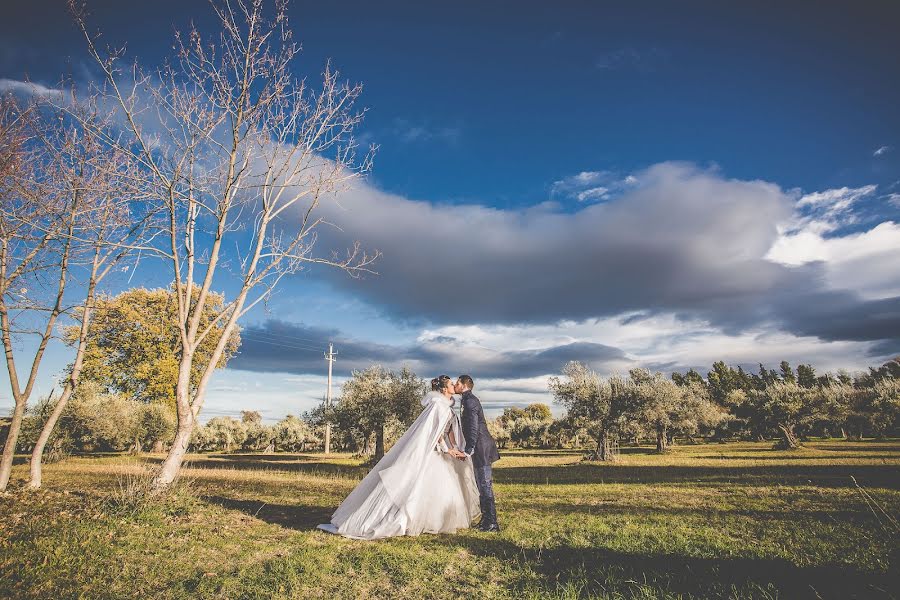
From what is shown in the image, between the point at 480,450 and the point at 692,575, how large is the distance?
4.16 m

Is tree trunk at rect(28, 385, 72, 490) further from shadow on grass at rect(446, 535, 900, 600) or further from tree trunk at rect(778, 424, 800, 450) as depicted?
tree trunk at rect(778, 424, 800, 450)

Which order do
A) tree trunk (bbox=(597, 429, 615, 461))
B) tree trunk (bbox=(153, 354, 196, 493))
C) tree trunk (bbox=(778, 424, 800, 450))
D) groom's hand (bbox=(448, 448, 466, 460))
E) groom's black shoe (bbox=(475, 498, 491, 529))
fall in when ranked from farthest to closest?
1. tree trunk (bbox=(778, 424, 800, 450))
2. tree trunk (bbox=(597, 429, 615, 461))
3. tree trunk (bbox=(153, 354, 196, 493))
4. groom's hand (bbox=(448, 448, 466, 460))
5. groom's black shoe (bbox=(475, 498, 491, 529))

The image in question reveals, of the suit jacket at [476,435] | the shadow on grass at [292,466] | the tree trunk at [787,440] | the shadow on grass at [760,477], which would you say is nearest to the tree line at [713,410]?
the tree trunk at [787,440]

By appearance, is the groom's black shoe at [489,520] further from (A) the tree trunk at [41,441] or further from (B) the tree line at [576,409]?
(B) the tree line at [576,409]

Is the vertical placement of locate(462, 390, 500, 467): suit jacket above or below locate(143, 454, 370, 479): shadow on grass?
above

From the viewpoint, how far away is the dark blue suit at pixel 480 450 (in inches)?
342

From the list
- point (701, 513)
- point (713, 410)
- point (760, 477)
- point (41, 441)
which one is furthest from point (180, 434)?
point (713, 410)

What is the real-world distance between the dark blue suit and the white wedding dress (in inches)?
16.0

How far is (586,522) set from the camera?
31.0 ft

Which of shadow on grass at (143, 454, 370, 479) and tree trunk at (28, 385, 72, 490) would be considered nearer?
tree trunk at (28, 385, 72, 490)

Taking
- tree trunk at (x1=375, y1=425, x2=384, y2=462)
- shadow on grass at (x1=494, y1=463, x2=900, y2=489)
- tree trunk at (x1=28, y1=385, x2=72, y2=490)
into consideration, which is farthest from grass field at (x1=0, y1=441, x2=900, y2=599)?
tree trunk at (x1=375, y1=425, x2=384, y2=462)

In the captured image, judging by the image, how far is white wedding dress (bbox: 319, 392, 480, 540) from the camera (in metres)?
8.12

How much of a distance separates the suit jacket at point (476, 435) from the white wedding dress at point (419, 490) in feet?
1.30

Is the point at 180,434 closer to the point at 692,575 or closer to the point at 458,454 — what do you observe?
the point at 458,454
